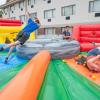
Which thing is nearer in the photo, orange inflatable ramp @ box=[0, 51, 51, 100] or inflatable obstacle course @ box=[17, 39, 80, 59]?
orange inflatable ramp @ box=[0, 51, 51, 100]

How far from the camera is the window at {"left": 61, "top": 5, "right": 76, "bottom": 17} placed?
15.1 meters

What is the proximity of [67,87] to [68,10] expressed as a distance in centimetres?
1385

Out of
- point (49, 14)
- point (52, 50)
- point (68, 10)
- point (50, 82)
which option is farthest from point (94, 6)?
point (50, 82)

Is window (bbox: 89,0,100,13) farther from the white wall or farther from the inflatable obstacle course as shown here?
the inflatable obstacle course

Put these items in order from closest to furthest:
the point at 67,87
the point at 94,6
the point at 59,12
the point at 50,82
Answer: the point at 67,87 < the point at 50,82 < the point at 94,6 < the point at 59,12

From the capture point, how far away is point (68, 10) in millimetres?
15555

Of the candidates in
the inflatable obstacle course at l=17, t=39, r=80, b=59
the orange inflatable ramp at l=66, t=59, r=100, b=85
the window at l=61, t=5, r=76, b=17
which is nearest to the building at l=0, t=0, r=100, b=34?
the window at l=61, t=5, r=76, b=17

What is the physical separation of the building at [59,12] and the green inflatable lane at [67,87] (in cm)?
1106

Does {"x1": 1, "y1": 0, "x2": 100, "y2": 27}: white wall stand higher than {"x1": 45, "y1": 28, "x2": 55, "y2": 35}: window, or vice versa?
{"x1": 1, "y1": 0, "x2": 100, "y2": 27}: white wall

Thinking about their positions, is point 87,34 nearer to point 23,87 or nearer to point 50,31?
point 23,87

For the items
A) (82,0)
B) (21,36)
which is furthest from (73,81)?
(82,0)

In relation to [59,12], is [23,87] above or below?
below

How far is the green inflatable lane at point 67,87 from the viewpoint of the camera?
2027mm

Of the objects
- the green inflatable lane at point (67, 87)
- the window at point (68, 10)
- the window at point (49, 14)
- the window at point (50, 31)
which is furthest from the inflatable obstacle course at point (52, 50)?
the window at point (50, 31)
